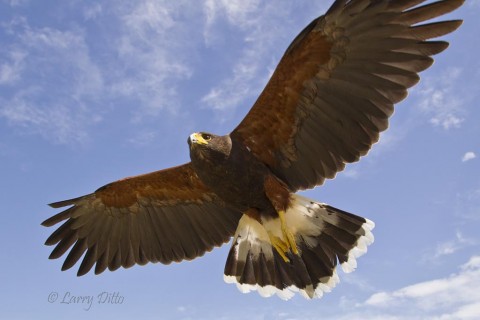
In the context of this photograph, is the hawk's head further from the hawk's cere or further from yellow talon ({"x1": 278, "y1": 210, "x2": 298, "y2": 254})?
yellow talon ({"x1": 278, "y1": 210, "x2": 298, "y2": 254})

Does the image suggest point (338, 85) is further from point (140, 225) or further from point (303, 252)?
point (140, 225)

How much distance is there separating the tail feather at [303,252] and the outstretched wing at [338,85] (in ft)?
2.06

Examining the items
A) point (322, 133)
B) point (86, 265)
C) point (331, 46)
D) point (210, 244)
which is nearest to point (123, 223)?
point (86, 265)

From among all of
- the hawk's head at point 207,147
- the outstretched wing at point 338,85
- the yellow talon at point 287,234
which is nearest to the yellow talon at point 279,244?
the yellow talon at point 287,234

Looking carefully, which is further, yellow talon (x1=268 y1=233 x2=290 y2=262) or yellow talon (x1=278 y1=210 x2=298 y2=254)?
yellow talon (x1=268 y1=233 x2=290 y2=262)

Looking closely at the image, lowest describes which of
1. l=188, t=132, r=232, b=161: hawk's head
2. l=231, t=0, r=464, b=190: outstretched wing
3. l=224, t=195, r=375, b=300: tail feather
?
l=224, t=195, r=375, b=300: tail feather

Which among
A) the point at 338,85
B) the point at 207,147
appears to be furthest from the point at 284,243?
the point at 338,85

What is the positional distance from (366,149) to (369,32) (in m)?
1.52

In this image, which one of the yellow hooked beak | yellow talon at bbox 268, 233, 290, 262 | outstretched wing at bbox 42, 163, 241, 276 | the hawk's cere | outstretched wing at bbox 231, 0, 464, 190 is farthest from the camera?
outstretched wing at bbox 42, 163, 241, 276

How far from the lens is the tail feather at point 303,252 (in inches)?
315

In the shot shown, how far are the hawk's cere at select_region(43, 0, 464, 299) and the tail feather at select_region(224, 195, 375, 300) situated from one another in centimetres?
2

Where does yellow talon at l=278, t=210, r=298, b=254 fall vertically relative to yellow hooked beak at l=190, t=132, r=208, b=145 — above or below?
below

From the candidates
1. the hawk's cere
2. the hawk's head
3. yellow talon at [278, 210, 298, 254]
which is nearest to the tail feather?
the hawk's cere

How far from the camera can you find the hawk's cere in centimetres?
667
